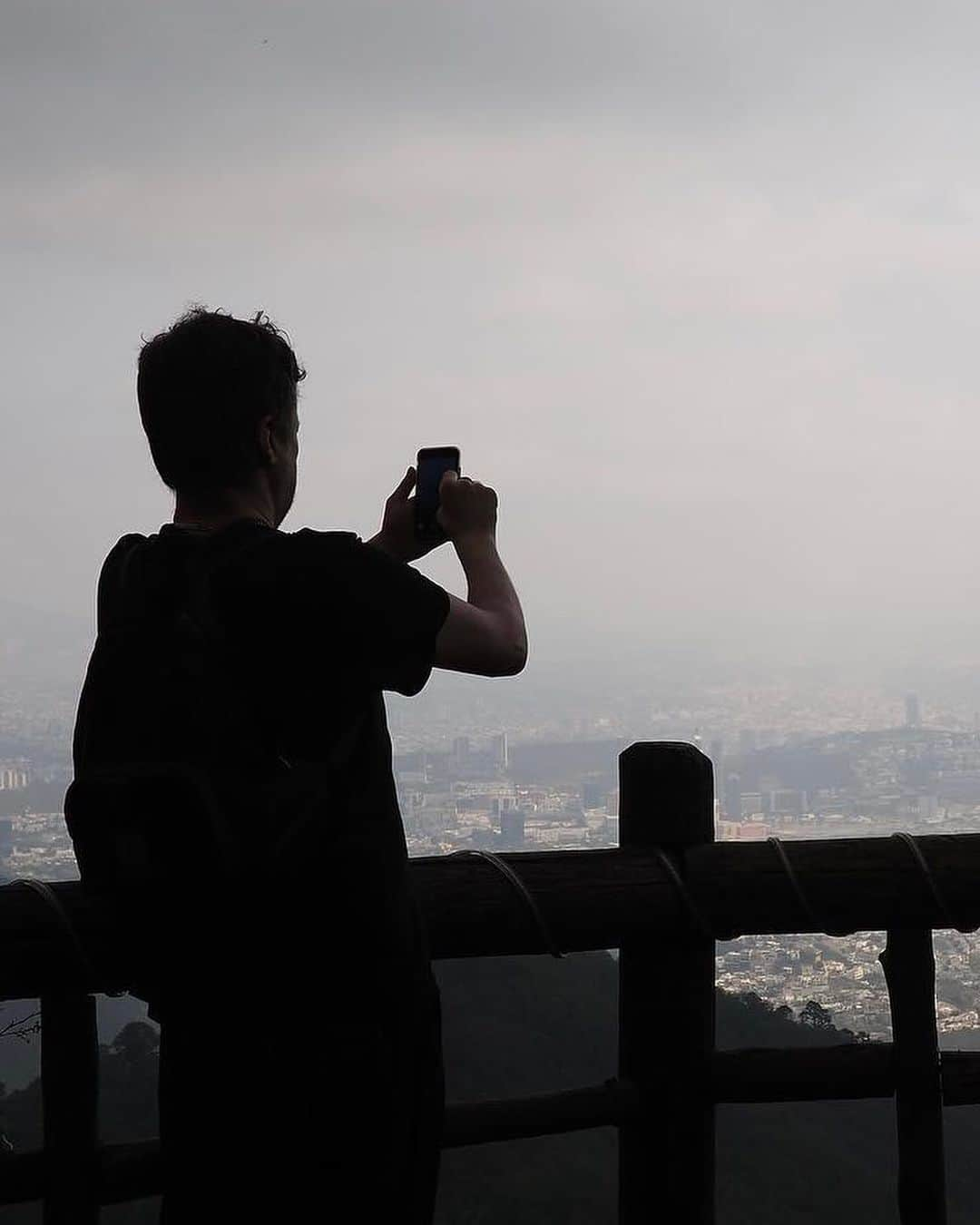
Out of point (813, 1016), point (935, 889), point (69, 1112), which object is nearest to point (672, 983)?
point (935, 889)

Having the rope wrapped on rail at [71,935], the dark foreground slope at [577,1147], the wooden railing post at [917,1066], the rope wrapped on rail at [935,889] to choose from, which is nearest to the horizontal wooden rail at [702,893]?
the rope wrapped on rail at [935,889]

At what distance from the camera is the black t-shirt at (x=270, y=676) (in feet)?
6.01

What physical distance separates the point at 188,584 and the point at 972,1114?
1492 inches

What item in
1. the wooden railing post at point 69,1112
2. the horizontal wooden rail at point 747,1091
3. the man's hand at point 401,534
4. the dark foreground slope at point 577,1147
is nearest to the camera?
the man's hand at point 401,534

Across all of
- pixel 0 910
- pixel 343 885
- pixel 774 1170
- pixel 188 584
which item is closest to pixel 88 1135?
pixel 0 910

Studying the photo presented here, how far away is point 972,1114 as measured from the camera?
3512 centimetres

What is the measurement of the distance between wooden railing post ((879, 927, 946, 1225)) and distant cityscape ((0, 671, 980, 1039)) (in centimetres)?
3256

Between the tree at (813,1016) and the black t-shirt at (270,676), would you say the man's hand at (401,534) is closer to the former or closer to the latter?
the black t-shirt at (270,676)

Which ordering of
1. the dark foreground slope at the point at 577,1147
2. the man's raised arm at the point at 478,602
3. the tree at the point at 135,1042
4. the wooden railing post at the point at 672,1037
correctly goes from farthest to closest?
the dark foreground slope at the point at 577,1147
the tree at the point at 135,1042
the wooden railing post at the point at 672,1037
the man's raised arm at the point at 478,602

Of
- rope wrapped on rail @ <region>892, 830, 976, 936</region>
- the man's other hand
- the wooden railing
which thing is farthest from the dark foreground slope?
the man's other hand

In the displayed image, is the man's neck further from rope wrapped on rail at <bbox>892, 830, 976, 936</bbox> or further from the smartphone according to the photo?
rope wrapped on rail at <bbox>892, 830, 976, 936</bbox>

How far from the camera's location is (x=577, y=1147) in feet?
107

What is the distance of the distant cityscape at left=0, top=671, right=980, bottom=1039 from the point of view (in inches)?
2445

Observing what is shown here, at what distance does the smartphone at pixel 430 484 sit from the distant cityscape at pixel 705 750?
34.0m
